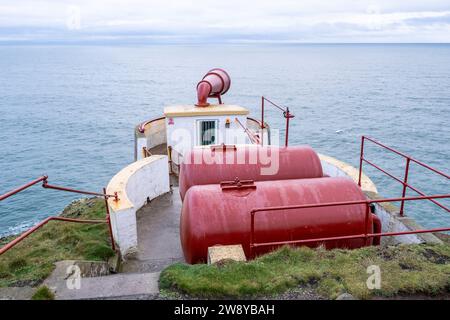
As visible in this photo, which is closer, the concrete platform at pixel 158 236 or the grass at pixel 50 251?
the grass at pixel 50 251

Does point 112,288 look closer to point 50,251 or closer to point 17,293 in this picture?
point 17,293

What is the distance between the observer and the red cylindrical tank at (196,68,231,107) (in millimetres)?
16453

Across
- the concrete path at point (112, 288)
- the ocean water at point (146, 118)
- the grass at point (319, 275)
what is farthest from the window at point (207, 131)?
the ocean water at point (146, 118)

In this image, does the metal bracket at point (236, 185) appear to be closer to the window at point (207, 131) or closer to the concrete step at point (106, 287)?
the concrete step at point (106, 287)

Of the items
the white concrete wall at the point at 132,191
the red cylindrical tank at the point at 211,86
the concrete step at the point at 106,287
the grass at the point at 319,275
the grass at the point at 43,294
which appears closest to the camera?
the grass at the point at 43,294

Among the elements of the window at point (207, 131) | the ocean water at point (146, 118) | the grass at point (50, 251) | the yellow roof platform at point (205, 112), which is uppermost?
the yellow roof platform at point (205, 112)

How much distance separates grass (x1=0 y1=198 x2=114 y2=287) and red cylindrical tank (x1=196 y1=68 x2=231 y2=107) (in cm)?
657

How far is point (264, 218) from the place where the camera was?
304 inches

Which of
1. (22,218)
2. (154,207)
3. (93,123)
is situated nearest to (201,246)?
(154,207)

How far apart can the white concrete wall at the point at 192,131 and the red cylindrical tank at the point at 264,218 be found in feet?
25.5

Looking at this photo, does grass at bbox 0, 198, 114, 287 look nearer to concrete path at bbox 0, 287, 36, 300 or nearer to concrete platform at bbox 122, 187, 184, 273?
concrete path at bbox 0, 287, 36, 300

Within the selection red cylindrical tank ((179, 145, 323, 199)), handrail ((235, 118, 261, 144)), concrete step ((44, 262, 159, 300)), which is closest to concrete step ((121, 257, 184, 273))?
red cylindrical tank ((179, 145, 323, 199))

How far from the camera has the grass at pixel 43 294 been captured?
5.59 meters

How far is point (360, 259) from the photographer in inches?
261
